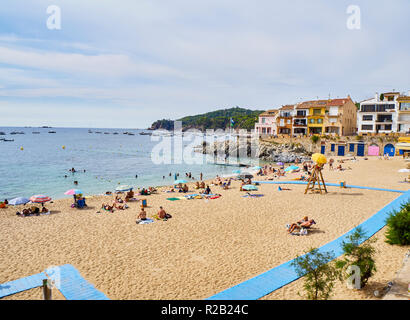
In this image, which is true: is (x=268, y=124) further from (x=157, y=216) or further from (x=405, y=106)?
(x=157, y=216)

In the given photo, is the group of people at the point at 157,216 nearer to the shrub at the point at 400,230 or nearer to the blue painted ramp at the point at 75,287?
the blue painted ramp at the point at 75,287

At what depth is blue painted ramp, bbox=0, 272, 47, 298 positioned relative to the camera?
8.78 m

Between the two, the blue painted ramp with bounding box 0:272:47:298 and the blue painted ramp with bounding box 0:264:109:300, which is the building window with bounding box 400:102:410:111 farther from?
the blue painted ramp with bounding box 0:272:47:298

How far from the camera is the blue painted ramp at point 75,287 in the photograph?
839 cm

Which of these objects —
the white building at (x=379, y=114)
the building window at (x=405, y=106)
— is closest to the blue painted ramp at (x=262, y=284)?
the building window at (x=405, y=106)

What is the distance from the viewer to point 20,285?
30.0 ft

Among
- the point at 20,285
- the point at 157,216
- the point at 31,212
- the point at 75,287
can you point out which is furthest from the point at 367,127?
the point at 20,285

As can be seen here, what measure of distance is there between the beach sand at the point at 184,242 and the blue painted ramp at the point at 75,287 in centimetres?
30
